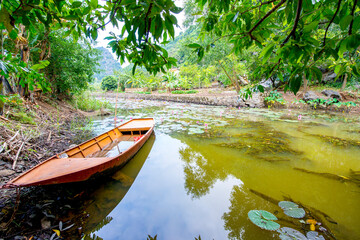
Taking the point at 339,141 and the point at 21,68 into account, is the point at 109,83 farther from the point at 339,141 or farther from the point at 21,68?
the point at 339,141

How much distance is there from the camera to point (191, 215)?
1.75 m

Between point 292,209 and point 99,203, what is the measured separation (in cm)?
222

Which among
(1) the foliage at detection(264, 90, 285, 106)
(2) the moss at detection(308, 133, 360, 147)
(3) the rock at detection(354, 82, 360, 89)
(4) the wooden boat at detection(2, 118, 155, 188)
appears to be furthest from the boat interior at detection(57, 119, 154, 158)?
(3) the rock at detection(354, 82, 360, 89)

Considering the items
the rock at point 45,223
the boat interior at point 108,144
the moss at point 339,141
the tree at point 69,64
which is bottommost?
the moss at point 339,141

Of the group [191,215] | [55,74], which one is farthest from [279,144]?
[55,74]

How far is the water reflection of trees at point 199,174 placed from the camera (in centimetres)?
218

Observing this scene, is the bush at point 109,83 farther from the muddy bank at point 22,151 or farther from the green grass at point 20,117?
the green grass at point 20,117

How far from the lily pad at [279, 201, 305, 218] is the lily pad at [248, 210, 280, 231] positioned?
0.64ft

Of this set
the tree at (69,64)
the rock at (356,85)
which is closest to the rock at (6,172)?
the tree at (69,64)

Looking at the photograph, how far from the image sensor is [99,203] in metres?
1.86

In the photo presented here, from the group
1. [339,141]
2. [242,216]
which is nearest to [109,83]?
[339,141]

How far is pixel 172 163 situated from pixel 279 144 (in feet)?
8.66

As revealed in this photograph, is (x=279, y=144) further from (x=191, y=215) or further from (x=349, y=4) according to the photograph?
(x=349, y=4)

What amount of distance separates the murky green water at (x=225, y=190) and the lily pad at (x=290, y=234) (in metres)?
0.05
